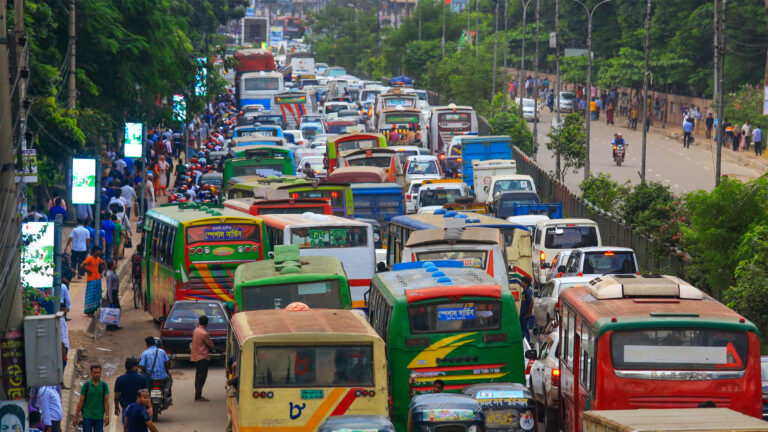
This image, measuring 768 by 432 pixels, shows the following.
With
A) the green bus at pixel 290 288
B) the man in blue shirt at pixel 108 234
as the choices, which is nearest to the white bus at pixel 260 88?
the man in blue shirt at pixel 108 234

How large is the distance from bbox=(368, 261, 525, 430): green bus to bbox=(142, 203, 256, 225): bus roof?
29.6 ft

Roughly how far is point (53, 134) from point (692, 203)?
12968 mm

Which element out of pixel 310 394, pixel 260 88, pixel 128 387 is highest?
pixel 260 88

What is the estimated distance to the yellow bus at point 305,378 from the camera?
14.6 m

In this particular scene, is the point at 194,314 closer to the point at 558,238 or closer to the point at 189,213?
the point at 189,213

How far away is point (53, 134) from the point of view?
90.8 ft

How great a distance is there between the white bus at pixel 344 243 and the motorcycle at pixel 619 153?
3738 centimetres

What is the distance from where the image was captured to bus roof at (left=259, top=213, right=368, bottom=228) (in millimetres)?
25703

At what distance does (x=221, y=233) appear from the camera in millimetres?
25375

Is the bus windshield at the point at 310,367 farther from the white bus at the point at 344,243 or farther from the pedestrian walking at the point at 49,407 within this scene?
the white bus at the point at 344,243

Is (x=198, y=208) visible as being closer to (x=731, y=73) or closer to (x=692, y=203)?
(x=692, y=203)

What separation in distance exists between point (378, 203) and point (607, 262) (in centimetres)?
1017

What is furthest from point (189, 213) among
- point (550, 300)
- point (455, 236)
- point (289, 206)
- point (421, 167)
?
point (421, 167)

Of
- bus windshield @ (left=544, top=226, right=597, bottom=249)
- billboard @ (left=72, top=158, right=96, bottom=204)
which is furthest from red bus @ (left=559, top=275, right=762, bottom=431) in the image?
bus windshield @ (left=544, top=226, right=597, bottom=249)
